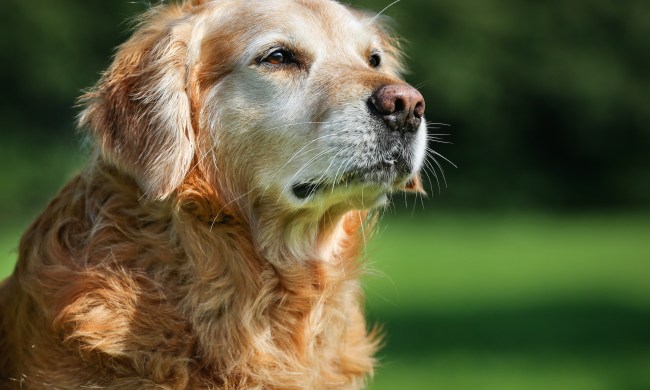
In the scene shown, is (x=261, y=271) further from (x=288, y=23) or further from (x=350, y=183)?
(x=288, y=23)

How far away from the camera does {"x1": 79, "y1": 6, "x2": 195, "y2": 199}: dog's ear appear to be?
412 centimetres

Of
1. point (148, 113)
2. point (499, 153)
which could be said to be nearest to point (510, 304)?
point (148, 113)

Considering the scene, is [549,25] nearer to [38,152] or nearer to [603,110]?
[603,110]

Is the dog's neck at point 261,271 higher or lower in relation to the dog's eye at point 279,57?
lower

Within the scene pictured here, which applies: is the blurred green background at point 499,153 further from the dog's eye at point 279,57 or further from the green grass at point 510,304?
the dog's eye at point 279,57

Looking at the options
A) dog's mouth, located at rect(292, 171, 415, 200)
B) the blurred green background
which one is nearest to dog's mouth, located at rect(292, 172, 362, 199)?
dog's mouth, located at rect(292, 171, 415, 200)

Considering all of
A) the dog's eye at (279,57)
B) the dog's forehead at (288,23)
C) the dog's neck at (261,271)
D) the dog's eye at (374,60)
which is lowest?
the dog's neck at (261,271)

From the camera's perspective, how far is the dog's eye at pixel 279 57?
4.37m

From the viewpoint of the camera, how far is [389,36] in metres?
5.43

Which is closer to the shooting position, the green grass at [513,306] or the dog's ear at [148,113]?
the dog's ear at [148,113]

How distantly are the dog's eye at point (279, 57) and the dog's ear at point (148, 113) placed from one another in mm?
370

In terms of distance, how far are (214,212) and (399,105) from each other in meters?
0.94

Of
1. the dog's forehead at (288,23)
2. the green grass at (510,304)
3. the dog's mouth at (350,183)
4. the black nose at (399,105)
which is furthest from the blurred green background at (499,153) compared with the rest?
the black nose at (399,105)

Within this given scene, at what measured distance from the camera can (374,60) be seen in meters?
4.96
